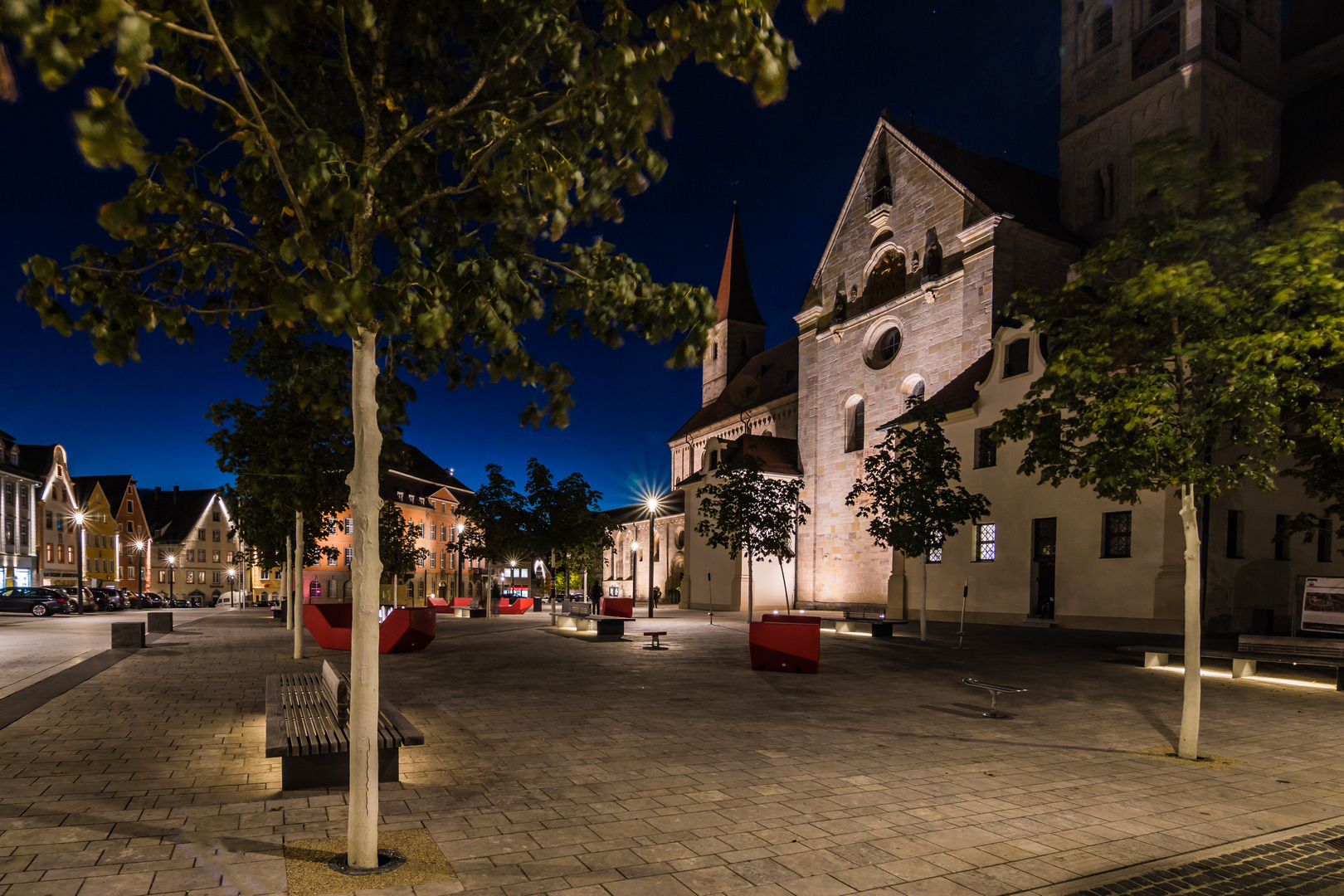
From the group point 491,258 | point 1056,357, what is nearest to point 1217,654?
point 1056,357

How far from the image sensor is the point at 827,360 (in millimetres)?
44438

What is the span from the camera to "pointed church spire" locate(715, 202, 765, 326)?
6962cm

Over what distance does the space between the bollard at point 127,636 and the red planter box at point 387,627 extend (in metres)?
4.33

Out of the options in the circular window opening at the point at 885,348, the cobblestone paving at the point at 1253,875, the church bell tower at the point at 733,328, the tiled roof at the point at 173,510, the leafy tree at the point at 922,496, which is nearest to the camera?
the cobblestone paving at the point at 1253,875

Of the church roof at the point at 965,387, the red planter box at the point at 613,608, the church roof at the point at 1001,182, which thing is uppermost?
the church roof at the point at 1001,182

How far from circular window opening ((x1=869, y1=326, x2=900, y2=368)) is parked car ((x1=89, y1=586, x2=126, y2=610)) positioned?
1713 inches

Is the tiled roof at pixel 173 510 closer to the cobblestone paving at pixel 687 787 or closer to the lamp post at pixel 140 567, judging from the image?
the lamp post at pixel 140 567

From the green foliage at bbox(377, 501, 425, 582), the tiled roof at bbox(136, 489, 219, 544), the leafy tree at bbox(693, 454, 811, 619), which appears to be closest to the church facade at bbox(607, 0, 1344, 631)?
the leafy tree at bbox(693, 454, 811, 619)

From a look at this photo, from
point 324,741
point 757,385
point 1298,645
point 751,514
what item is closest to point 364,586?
point 324,741

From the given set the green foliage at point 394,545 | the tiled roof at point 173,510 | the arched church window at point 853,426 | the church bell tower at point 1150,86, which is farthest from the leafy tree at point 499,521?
the tiled roof at point 173,510

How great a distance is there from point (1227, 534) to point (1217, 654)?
12.0 meters

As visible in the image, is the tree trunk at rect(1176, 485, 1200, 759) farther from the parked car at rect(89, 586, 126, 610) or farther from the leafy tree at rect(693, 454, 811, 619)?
the parked car at rect(89, 586, 126, 610)

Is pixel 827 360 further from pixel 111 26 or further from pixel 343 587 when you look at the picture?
pixel 343 587

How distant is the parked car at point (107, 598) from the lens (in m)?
45.7
